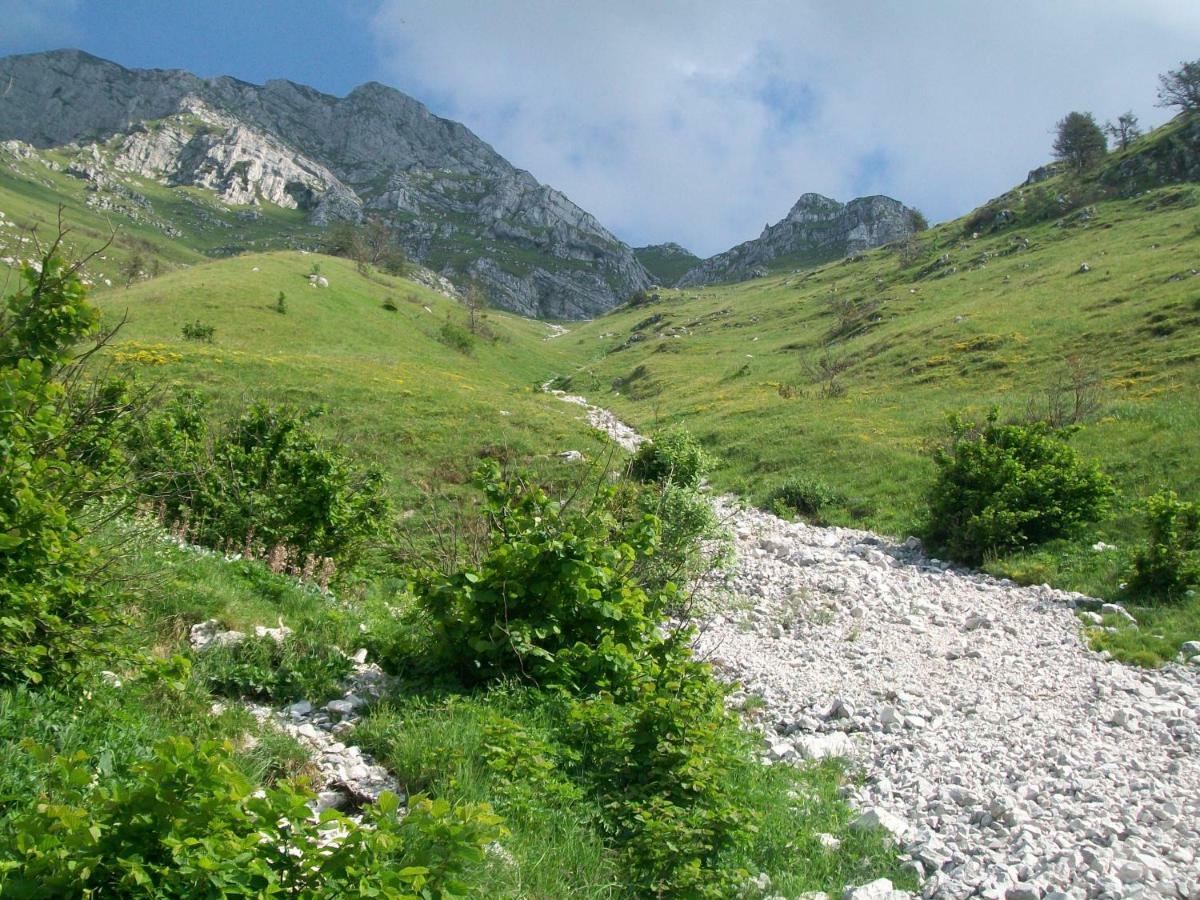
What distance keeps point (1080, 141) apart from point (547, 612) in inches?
5295

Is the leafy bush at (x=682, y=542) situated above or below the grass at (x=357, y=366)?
below

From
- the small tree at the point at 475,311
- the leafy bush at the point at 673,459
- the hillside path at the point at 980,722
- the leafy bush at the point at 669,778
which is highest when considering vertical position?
the small tree at the point at 475,311

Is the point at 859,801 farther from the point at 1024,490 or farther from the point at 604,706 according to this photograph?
the point at 1024,490

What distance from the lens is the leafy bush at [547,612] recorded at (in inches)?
302

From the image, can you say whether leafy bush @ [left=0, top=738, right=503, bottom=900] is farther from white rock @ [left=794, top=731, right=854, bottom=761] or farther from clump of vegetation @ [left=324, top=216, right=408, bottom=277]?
clump of vegetation @ [left=324, top=216, right=408, bottom=277]

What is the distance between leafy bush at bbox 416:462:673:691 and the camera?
7.67 meters

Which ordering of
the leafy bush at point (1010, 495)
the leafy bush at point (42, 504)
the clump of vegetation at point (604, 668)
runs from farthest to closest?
the leafy bush at point (1010, 495), the clump of vegetation at point (604, 668), the leafy bush at point (42, 504)

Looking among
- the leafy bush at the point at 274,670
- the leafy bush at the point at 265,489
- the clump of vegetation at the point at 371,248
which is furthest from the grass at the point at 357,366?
the clump of vegetation at the point at 371,248

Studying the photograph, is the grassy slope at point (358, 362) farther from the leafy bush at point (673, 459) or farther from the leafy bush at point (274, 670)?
the leafy bush at point (673, 459)

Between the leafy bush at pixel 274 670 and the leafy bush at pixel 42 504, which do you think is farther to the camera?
the leafy bush at pixel 274 670

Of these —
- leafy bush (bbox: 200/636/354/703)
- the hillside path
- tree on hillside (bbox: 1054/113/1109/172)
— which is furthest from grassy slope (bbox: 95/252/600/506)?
tree on hillside (bbox: 1054/113/1109/172)

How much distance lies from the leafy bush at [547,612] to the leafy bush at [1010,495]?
11480 millimetres

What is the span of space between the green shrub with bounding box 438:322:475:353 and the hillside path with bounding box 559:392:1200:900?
216 feet

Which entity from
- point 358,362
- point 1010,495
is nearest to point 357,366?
point 358,362
